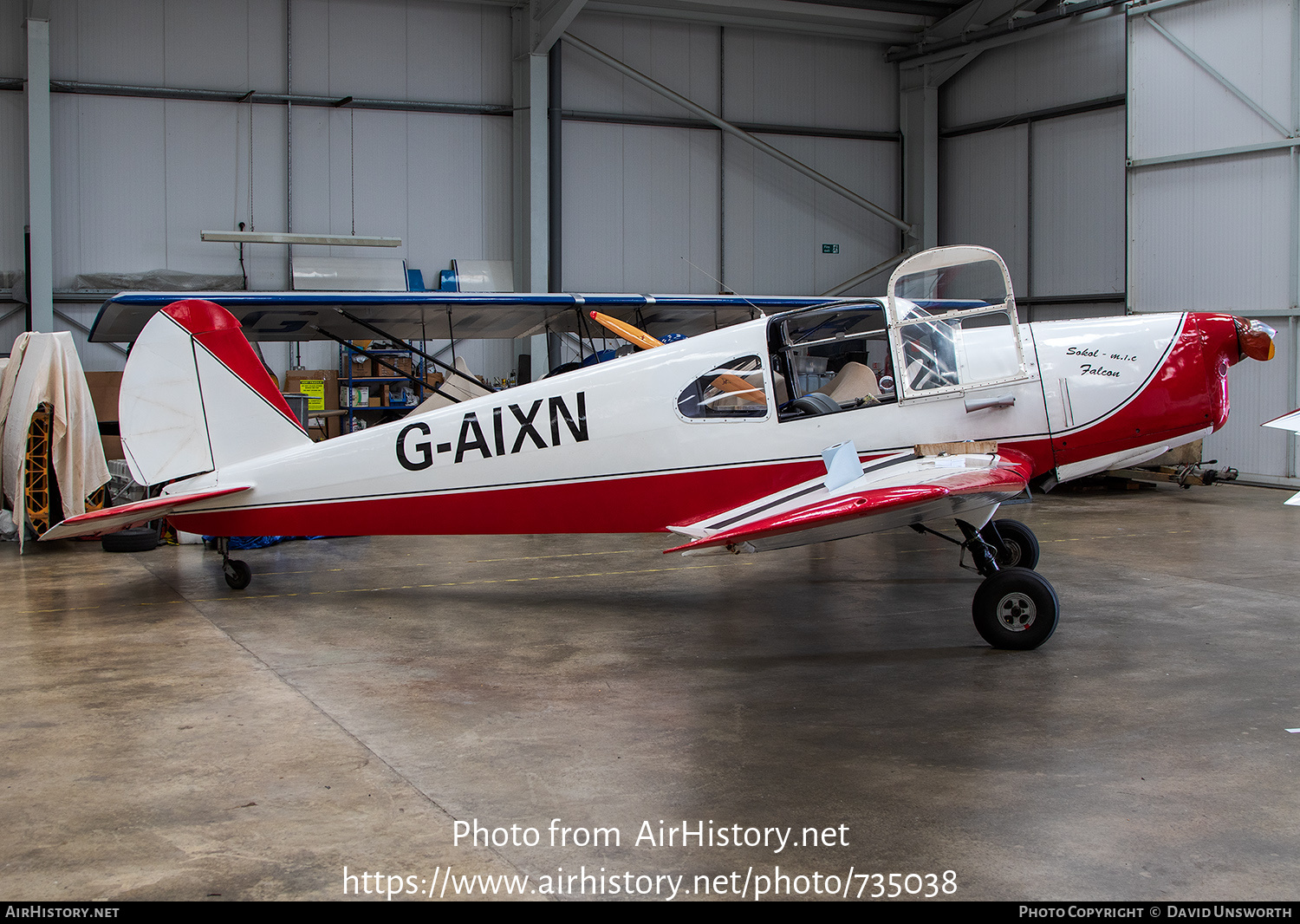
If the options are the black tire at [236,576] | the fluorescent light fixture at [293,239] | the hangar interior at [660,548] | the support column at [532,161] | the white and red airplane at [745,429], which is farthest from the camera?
the support column at [532,161]

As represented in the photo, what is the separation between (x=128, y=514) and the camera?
6.52 metres

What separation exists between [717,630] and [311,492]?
9.05 ft

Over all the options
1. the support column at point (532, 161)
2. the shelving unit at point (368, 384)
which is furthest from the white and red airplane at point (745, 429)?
the support column at point (532, 161)

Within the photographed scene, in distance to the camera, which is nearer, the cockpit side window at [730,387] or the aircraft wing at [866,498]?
the aircraft wing at [866,498]

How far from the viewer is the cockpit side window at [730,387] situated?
21.1ft

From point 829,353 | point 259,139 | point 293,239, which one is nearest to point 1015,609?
point 829,353

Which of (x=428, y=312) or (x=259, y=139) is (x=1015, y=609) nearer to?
(x=428, y=312)

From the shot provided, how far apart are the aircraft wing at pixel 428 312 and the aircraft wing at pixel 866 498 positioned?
4.36 meters

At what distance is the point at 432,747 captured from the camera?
4.39m

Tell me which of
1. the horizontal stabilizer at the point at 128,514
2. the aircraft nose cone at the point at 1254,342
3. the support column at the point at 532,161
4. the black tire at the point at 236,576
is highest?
the support column at the point at 532,161

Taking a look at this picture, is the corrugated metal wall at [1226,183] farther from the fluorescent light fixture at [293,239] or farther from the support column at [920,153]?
the fluorescent light fixture at [293,239]
